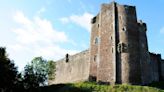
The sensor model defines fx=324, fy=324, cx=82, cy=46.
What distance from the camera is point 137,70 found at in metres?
46.9

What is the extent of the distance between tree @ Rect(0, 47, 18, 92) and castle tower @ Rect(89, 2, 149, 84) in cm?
1266

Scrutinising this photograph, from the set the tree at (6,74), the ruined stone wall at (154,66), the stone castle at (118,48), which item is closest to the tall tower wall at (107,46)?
the stone castle at (118,48)

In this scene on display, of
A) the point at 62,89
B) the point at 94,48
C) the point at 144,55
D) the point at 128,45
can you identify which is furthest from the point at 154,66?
the point at 62,89

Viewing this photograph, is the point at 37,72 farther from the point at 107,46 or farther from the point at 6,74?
the point at 107,46

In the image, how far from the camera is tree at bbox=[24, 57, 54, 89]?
46.2m

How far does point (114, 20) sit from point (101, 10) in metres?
4.24

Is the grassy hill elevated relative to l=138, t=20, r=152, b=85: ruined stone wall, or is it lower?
lower

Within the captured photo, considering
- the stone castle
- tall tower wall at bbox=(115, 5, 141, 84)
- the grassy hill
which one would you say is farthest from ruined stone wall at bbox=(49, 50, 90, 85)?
the grassy hill

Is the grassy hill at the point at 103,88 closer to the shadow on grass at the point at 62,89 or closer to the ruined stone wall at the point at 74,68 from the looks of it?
the shadow on grass at the point at 62,89

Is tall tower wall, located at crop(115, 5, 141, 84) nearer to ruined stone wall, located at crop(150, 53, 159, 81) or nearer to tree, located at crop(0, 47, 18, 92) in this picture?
ruined stone wall, located at crop(150, 53, 159, 81)

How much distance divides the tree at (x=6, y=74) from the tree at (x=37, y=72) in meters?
2.24

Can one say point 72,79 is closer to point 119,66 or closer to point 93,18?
point 93,18

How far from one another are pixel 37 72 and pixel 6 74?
834 centimetres

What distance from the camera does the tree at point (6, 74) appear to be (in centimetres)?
4181
